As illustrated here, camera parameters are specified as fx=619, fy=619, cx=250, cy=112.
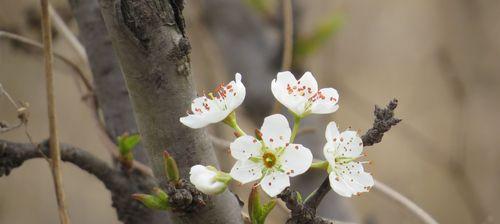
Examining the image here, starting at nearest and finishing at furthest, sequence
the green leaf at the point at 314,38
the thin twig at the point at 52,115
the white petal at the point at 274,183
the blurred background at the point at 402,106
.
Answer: the white petal at the point at 274,183 < the thin twig at the point at 52,115 < the green leaf at the point at 314,38 < the blurred background at the point at 402,106

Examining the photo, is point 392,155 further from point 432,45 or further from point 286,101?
point 286,101

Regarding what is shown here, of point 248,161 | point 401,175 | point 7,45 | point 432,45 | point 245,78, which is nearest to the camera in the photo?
point 248,161

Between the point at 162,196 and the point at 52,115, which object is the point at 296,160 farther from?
the point at 52,115

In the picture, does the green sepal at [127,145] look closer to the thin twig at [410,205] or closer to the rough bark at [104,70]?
the rough bark at [104,70]

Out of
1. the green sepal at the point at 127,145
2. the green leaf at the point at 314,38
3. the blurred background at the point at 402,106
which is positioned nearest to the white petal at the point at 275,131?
the green sepal at the point at 127,145

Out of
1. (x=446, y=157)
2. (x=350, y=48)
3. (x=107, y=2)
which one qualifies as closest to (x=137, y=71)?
(x=107, y=2)

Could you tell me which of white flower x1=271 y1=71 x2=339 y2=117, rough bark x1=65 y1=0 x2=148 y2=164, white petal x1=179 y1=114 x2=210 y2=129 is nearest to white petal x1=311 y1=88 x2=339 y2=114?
white flower x1=271 y1=71 x2=339 y2=117

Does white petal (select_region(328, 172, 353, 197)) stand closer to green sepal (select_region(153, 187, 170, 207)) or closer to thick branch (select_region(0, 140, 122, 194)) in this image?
green sepal (select_region(153, 187, 170, 207))
